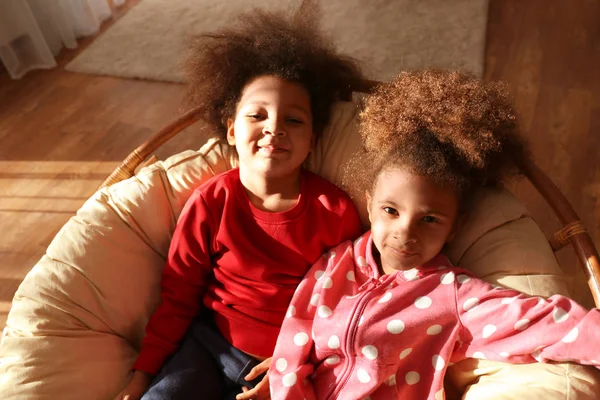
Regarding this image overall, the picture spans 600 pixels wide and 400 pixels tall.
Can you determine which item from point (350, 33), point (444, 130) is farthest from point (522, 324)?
point (350, 33)

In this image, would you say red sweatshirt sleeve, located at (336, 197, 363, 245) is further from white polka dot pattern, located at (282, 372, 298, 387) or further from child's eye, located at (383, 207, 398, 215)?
white polka dot pattern, located at (282, 372, 298, 387)

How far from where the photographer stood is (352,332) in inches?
44.1

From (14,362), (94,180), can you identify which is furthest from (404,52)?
(14,362)

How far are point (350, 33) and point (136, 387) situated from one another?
87.0 inches

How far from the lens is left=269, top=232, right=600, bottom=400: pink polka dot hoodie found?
1.00 m

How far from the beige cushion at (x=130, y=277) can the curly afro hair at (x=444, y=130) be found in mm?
150

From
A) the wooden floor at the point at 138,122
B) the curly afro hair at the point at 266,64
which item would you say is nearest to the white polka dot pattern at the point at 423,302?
the curly afro hair at the point at 266,64

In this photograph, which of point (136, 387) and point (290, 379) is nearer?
point (290, 379)

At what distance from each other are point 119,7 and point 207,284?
2536 millimetres

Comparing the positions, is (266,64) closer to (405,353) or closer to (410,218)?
(410,218)

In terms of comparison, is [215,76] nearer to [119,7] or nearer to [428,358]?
[428,358]

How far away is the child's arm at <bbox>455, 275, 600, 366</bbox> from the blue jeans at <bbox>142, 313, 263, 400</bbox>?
48cm

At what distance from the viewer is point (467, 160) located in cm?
110

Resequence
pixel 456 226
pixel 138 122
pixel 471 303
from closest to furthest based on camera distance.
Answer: pixel 471 303
pixel 456 226
pixel 138 122
